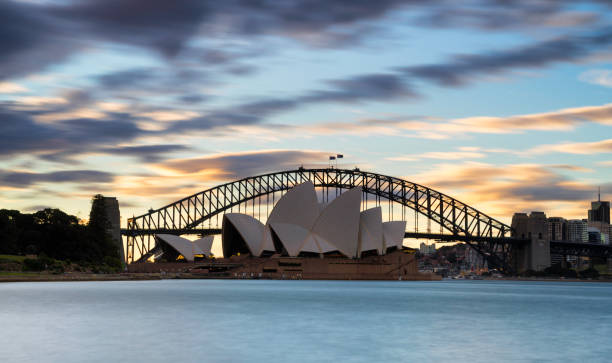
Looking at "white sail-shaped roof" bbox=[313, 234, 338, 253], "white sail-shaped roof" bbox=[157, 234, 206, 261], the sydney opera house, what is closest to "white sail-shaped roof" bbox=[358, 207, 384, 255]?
the sydney opera house

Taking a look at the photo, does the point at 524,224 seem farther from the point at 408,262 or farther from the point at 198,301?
the point at 198,301

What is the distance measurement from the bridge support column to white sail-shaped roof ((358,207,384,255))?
4153cm

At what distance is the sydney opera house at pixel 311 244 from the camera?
117938mm

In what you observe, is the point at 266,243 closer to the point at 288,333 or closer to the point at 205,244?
the point at 205,244

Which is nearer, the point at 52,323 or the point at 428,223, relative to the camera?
the point at 52,323

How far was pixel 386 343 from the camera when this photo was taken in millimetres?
31516

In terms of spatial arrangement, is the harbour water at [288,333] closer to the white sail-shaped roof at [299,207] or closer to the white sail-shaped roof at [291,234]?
the white sail-shaped roof at [299,207]

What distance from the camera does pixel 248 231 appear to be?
12675cm

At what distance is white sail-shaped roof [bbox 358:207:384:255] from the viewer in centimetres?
12156

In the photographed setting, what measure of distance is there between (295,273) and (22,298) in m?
71.4

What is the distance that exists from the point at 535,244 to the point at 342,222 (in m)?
50.3

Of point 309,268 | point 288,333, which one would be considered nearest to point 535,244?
point 309,268

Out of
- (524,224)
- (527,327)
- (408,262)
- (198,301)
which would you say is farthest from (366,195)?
(527,327)

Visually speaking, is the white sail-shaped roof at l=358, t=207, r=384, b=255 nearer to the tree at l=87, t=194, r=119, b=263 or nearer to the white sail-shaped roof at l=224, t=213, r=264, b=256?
the white sail-shaped roof at l=224, t=213, r=264, b=256
